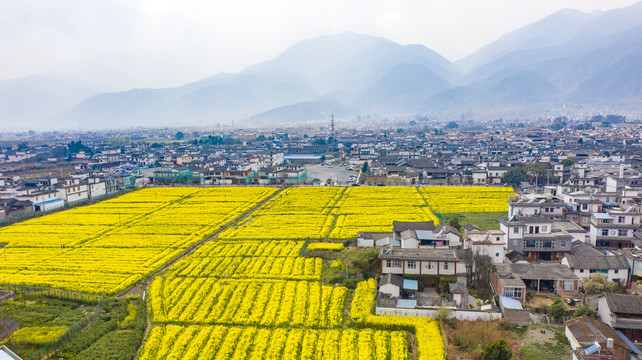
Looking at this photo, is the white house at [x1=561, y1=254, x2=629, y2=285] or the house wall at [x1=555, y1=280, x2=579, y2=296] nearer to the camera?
the house wall at [x1=555, y1=280, x2=579, y2=296]

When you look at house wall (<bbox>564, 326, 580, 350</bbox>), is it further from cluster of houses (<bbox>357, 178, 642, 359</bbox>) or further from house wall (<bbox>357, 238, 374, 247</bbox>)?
house wall (<bbox>357, 238, 374, 247</bbox>)

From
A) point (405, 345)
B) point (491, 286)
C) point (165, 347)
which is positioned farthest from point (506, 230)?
point (165, 347)

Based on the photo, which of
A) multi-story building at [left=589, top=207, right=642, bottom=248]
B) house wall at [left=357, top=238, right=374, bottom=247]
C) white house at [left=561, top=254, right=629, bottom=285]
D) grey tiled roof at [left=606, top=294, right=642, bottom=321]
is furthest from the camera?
house wall at [left=357, top=238, right=374, bottom=247]

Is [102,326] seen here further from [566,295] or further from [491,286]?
[566,295]

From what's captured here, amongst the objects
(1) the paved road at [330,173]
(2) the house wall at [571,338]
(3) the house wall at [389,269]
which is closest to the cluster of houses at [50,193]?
(1) the paved road at [330,173]

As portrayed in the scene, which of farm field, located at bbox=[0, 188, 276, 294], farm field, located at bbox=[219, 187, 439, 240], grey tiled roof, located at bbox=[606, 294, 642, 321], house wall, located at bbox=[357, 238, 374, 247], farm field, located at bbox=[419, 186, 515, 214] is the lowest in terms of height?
farm field, located at bbox=[0, 188, 276, 294]

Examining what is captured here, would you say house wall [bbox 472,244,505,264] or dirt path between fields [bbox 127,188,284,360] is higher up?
house wall [bbox 472,244,505,264]

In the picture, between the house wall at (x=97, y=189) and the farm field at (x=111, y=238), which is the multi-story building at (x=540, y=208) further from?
the house wall at (x=97, y=189)

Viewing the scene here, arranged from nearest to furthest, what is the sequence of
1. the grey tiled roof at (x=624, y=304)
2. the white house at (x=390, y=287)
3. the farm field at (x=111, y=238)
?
the grey tiled roof at (x=624, y=304)
the white house at (x=390, y=287)
the farm field at (x=111, y=238)

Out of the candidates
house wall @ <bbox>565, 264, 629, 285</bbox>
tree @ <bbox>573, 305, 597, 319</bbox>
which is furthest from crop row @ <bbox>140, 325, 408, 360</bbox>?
house wall @ <bbox>565, 264, 629, 285</bbox>
